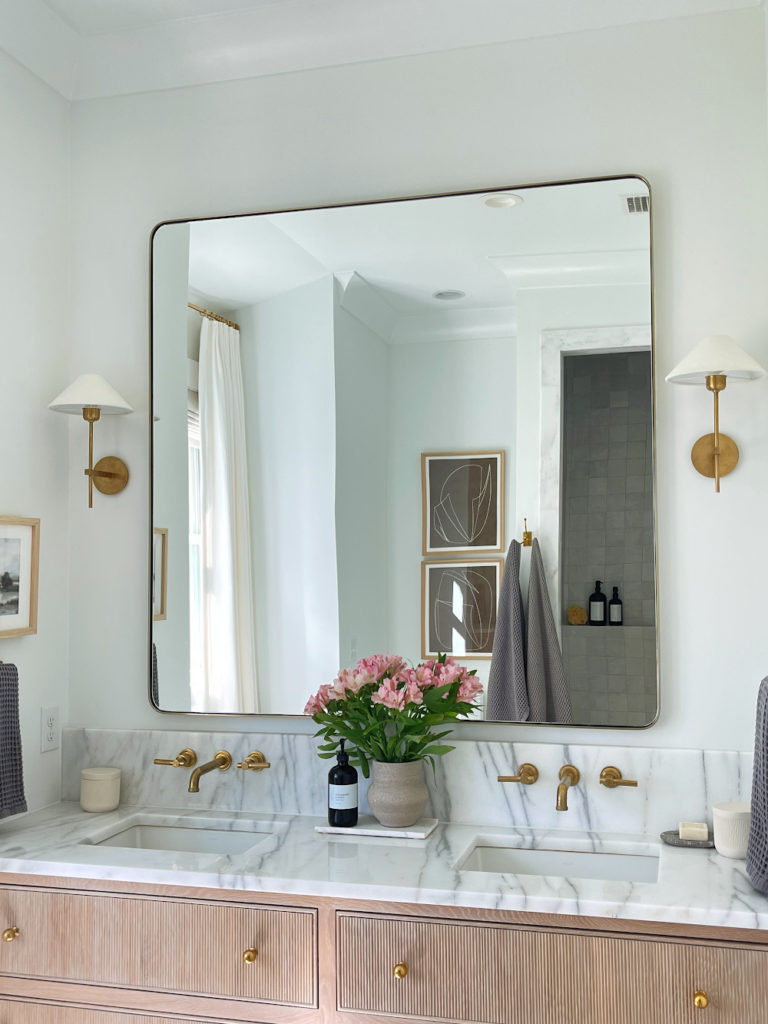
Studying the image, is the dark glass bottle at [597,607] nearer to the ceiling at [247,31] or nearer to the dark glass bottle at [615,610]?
the dark glass bottle at [615,610]

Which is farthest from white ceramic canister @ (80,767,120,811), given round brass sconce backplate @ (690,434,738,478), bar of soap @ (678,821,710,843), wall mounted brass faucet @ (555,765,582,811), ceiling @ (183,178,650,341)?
round brass sconce backplate @ (690,434,738,478)

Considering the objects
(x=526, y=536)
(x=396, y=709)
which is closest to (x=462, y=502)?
(x=526, y=536)

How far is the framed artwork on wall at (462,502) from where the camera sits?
221 centimetres

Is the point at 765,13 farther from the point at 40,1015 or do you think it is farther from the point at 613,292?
the point at 40,1015

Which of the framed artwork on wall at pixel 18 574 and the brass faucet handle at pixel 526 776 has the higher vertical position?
the framed artwork on wall at pixel 18 574

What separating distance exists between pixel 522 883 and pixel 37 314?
1.76m

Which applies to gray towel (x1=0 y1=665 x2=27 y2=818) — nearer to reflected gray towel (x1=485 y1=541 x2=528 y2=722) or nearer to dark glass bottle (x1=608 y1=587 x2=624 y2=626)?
reflected gray towel (x1=485 y1=541 x2=528 y2=722)

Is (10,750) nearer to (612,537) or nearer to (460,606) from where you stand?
(460,606)

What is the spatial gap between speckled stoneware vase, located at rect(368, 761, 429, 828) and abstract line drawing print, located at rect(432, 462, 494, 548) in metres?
0.52

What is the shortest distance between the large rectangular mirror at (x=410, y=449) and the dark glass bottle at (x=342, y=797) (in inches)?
9.5

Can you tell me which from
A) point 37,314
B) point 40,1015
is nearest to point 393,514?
point 37,314

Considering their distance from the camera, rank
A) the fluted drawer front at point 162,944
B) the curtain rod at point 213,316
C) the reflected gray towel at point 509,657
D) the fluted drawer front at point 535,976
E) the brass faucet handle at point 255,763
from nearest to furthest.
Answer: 1. the fluted drawer front at point 535,976
2. the fluted drawer front at point 162,944
3. the reflected gray towel at point 509,657
4. the brass faucet handle at point 255,763
5. the curtain rod at point 213,316

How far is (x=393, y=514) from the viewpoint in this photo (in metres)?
2.28

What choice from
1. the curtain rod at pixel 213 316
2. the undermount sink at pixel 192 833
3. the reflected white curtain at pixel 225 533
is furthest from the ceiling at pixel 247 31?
the undermount sink at pixel 192 833
